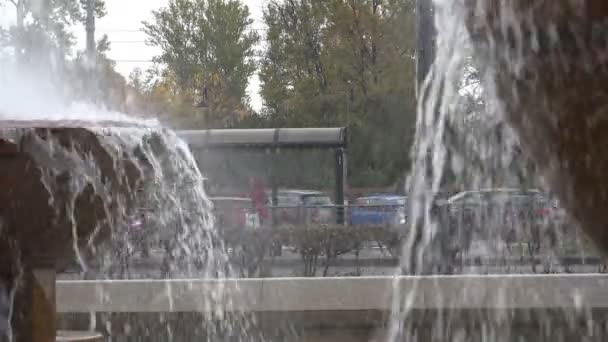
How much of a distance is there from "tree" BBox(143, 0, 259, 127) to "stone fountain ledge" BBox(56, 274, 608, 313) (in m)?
30.5

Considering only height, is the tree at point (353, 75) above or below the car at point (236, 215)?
above

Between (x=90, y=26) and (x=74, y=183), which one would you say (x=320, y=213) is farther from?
(x=90, y=26)

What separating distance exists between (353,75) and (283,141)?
40.3 feet

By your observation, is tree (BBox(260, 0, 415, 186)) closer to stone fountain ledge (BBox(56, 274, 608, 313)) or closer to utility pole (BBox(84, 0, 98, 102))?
utility pole (BBox(84, 0, 98, 102))

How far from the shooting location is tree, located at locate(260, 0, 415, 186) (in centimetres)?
3062

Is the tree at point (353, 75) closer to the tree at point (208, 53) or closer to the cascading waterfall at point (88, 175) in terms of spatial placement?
the tree at point (208, 53)

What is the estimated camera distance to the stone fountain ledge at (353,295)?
20.8ft

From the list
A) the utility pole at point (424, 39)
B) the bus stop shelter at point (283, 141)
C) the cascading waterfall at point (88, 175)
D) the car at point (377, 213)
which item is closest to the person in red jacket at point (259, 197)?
the bus stop shelter at point (283, 141)

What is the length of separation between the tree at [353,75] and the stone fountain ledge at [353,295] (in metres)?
22.9

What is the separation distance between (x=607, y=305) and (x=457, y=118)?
625 cm

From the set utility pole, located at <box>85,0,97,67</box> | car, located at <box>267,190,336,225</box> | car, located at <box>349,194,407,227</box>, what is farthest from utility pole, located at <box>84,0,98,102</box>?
car, located at <box>349,194,407,227</box>

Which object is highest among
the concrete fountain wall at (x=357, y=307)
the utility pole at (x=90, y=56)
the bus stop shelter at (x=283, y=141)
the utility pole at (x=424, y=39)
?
the utility pole at (x=90, y=56)

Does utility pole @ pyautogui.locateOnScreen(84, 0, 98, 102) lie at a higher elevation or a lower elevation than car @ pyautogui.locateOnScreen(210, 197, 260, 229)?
higher

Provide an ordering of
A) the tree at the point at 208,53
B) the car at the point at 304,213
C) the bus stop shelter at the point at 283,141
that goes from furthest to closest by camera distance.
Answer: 1. the tree at the point at 208,53
2. the bus stop shelter at the point at 283,141
3. the car at the point at 304,213
